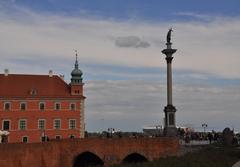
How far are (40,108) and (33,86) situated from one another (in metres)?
4.07

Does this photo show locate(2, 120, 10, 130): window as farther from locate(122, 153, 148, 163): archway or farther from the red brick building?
locate(122, 153, 148, 163): archway

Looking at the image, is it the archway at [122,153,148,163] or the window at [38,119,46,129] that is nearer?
the archway at [122,153,148,163]

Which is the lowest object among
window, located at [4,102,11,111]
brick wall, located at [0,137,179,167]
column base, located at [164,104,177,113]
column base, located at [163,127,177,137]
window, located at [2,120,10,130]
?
brick wall, located at [0,137,179,167]

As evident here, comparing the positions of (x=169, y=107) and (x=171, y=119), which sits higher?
(x=169, y=107)

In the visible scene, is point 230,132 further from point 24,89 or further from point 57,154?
point 24,89

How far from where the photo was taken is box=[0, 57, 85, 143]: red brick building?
6281 centimetres

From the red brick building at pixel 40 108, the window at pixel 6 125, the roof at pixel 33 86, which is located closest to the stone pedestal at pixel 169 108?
the red brick building at pixel 40 108

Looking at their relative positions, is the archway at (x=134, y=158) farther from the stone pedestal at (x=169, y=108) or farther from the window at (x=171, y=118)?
the window at (x=171, y=118)

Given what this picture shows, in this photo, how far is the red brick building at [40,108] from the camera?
62809 mm

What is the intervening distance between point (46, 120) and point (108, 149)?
2132cm

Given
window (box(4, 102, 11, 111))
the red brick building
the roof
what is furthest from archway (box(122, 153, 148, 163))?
window (box(4, 102, 11, 111))

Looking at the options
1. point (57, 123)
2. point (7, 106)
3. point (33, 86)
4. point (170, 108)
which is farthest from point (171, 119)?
point (33, 86)

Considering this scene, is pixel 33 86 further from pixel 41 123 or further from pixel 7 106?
pixel 41 123

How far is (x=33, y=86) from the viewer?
67.2 meters
